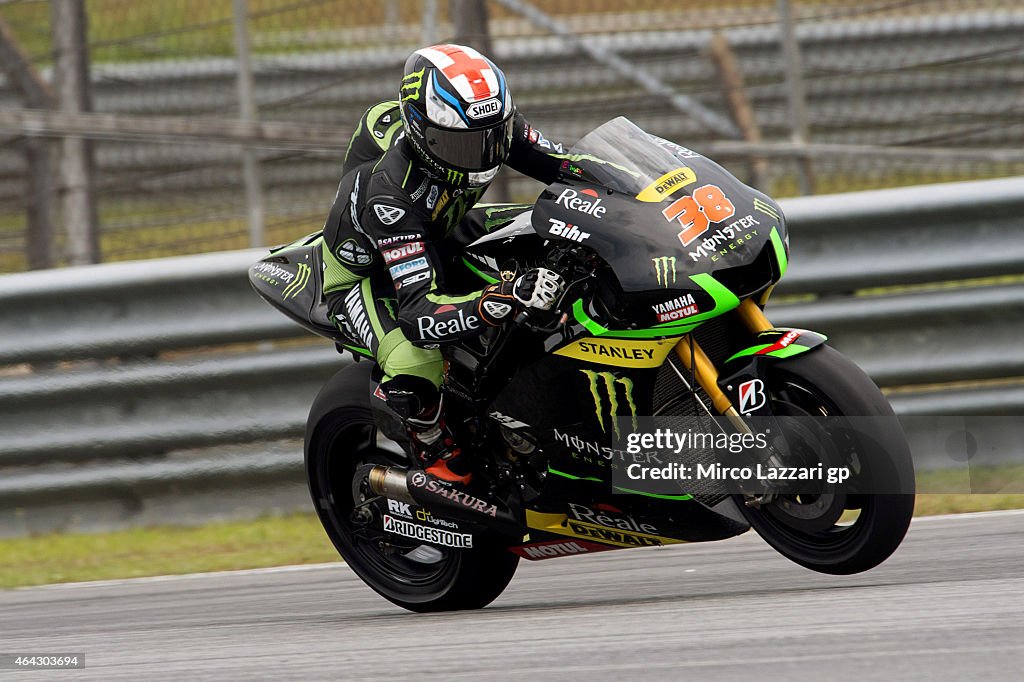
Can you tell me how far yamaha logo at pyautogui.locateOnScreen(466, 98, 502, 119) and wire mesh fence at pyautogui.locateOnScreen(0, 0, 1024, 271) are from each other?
2958 millimetres

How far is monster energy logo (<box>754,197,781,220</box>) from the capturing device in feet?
14.6

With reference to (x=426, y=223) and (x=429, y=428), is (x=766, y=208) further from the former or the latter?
(x=429, y=428)

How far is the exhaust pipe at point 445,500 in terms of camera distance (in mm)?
4938

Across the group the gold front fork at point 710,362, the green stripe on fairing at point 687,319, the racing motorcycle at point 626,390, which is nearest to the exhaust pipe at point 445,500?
the racing motorcycle at point 626,390

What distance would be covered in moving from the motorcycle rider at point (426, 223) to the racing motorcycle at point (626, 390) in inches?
4.0

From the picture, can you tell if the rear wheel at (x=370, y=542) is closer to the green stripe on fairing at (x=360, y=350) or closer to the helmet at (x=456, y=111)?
the green stripe on fairing at (x=360, y=350)

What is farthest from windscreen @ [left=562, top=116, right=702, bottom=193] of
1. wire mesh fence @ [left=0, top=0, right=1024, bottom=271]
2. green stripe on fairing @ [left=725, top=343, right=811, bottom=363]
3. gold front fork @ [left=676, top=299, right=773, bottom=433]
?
wire mesh fence @ [left=0, top=0, right=1024, bottom=271]

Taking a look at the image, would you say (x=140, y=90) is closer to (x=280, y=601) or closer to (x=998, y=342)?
(x=280, y=601)

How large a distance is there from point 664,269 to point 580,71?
3.56 meters

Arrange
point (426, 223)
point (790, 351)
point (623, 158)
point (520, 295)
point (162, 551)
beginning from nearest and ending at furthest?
1. point (790, 351)
2. point (520, 295)
3. point (623, 158)
4. point (426, 223)
5. point (162, 551)

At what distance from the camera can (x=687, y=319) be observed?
4266mm

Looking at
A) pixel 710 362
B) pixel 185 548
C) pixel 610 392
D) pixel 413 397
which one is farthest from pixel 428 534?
pixel 185 548

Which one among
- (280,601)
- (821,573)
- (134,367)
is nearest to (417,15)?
(134,367)

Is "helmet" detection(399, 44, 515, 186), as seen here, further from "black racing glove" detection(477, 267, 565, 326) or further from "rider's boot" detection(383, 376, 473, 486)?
"rider's boot" detection(383, 376, 473, 486)
